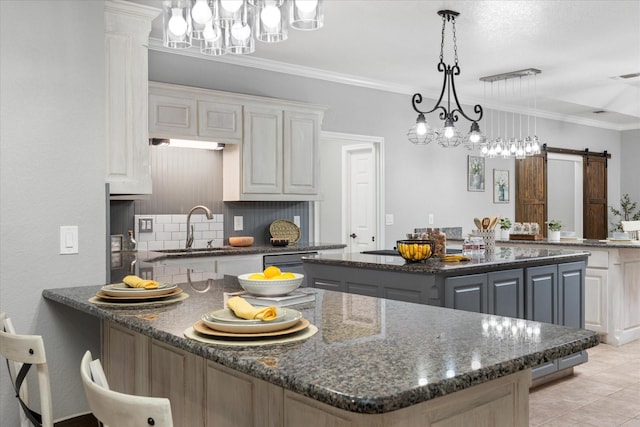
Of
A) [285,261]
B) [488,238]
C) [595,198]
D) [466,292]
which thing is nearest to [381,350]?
[466,292]

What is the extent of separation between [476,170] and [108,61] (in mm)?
5532

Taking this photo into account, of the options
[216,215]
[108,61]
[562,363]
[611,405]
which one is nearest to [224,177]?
[216,215]

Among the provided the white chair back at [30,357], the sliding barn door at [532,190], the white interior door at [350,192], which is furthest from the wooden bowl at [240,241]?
the sliding barn door at [532,190]

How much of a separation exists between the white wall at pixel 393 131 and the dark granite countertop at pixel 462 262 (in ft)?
7.04

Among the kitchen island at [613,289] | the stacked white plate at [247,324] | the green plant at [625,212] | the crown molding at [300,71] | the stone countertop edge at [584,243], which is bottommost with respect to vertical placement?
the kitchen island at [613,289]

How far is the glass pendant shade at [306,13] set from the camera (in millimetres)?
1933

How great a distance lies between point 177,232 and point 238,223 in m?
0.63

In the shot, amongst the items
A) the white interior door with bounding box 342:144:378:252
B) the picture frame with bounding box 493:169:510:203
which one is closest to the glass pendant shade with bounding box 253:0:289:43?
the white interior door with bounding box 342:144:378:252

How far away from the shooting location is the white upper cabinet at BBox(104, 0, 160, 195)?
133 inches

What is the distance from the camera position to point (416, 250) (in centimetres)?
364

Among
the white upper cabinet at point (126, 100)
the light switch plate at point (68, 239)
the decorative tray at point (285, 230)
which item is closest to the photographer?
the light switch plate at point (68, 239)

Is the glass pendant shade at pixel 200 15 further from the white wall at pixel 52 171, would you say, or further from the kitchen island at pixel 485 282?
the kitchen island at pixel 485 282

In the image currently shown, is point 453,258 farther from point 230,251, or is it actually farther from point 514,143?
point 514,143

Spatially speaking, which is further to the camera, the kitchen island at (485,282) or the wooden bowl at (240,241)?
the wooden bowl at (240,241)
